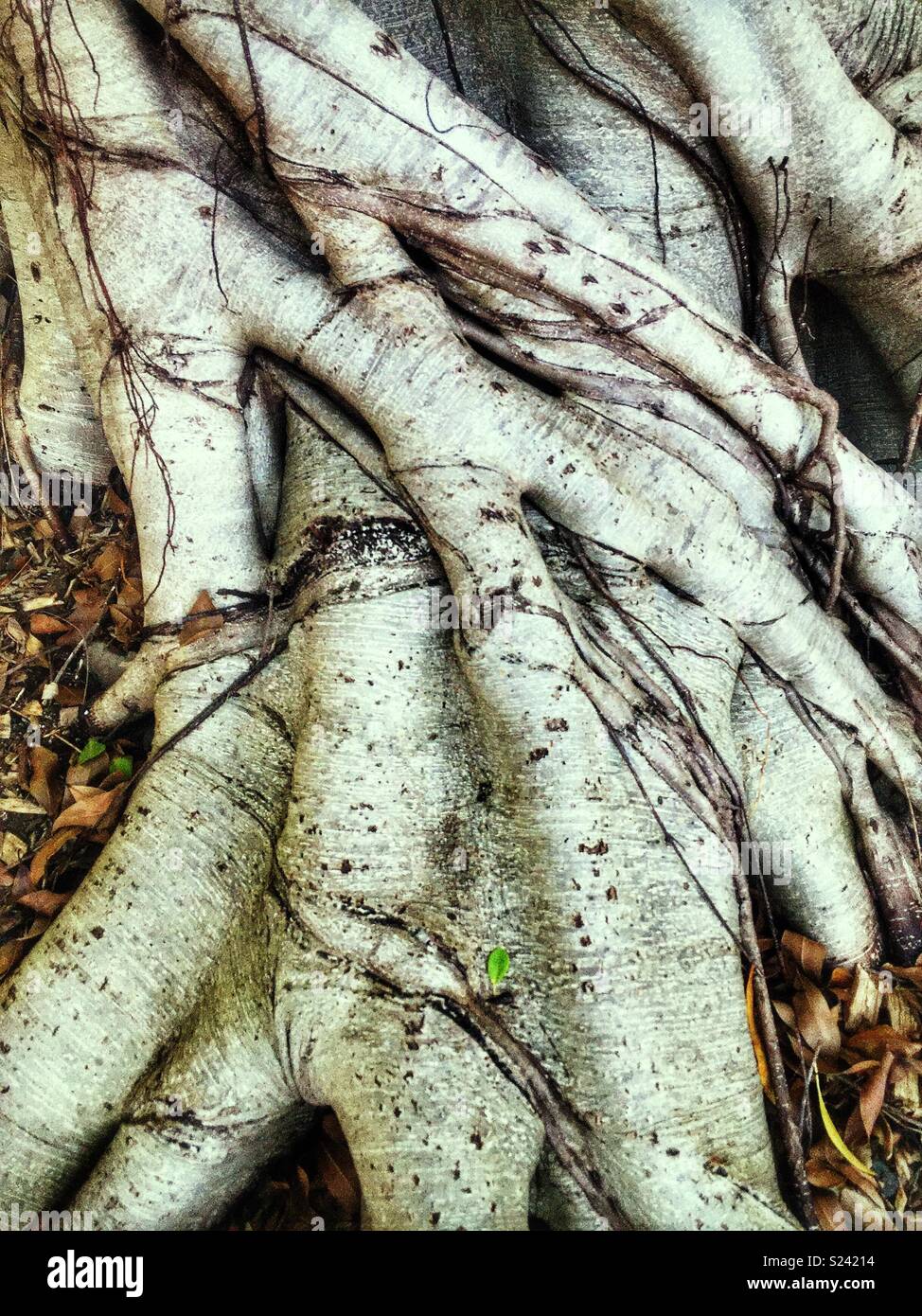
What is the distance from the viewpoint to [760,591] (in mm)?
2412

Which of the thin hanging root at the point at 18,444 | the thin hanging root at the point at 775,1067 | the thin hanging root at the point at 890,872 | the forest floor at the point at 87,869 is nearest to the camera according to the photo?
the thin hanging root at the point at 775,1067

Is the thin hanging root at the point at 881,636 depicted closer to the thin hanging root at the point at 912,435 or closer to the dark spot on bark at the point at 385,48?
the thin hanging root at the point at 912,435

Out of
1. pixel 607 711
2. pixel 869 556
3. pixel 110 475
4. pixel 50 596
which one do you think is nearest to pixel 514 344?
pixel 607 711

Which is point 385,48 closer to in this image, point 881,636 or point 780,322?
point 780,322

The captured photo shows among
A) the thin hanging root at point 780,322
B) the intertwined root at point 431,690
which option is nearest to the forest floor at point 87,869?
the intertwined root at point 431,690

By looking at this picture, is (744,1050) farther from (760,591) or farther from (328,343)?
(328,343)

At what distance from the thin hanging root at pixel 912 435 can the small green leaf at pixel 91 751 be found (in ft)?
8.50

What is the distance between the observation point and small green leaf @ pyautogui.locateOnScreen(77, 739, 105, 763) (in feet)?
9.06

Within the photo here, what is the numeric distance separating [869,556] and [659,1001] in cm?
140

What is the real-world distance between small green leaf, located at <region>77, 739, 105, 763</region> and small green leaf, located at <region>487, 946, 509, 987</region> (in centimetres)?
140

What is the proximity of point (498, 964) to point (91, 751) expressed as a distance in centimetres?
144

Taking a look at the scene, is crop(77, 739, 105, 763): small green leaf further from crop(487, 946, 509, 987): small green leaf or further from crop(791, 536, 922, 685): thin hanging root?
crop(791, 536, 922, 685): thin hanging root

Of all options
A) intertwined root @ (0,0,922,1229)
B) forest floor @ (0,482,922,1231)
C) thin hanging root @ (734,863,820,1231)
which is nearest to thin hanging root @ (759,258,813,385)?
intertwined root @ (0,0,922,1229)

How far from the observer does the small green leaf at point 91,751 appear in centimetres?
276
